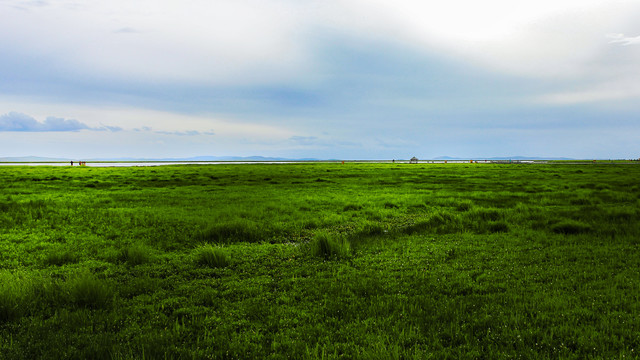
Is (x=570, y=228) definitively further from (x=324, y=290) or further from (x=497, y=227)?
(x=324, y=290)

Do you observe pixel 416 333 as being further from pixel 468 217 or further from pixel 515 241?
pixel 468 217

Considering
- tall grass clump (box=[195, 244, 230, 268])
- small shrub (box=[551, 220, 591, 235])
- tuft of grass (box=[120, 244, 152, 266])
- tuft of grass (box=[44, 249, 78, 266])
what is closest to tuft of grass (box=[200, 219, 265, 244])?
tall grass clump (box=[195, 244, 230, 268])

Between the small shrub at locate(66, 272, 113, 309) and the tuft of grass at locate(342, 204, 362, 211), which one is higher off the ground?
the tuft of grass at locate(342, 204, 362, 211)

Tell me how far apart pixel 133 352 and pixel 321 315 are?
3530mm

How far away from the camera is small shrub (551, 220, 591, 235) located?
13805 mm

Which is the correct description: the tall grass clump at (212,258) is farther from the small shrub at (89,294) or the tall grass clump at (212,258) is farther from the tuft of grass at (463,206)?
the tuft of grass at (463,206)

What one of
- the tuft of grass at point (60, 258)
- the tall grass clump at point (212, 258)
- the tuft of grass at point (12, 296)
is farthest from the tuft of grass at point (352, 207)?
the tuft of grass at point (12, 296)

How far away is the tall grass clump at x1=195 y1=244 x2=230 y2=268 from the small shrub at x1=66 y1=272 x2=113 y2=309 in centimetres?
296

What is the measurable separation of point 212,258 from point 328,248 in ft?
12.5

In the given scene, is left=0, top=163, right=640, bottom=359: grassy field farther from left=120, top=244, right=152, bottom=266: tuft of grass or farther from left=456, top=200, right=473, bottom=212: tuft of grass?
left=456, top=200, right=473, bottom=212: tuft of grass

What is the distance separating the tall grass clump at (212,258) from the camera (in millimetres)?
10617

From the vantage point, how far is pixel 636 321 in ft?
21.0

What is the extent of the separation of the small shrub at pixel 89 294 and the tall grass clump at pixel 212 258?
2.96 meters

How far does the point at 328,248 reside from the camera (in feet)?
38.3
